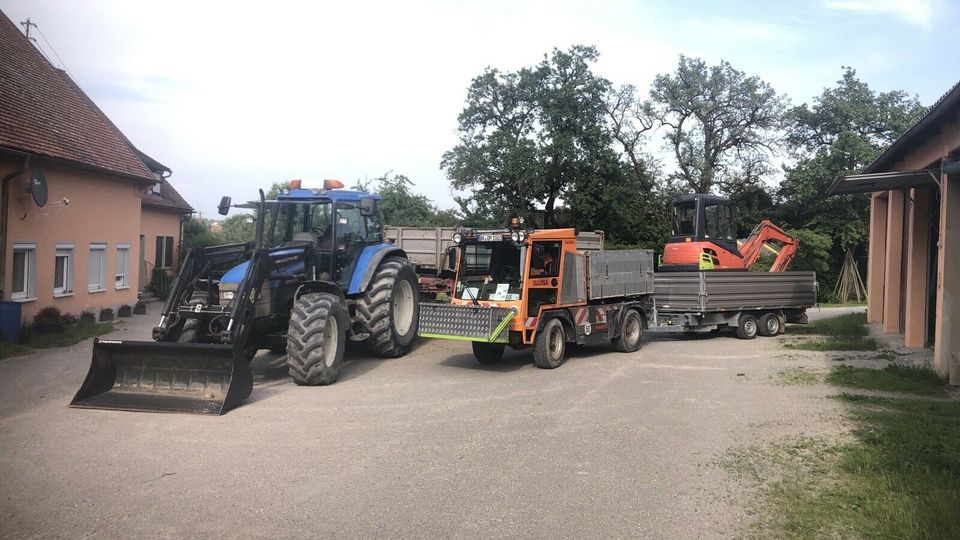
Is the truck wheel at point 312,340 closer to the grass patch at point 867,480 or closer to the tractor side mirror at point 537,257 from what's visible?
the tractor side mirror at point 537,257

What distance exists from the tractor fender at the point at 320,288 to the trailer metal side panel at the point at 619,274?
4.72 metres

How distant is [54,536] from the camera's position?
4699 mm

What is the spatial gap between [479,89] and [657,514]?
95.3 feet

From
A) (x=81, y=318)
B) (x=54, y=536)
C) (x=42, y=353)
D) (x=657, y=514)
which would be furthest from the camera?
(x=81, y=318)

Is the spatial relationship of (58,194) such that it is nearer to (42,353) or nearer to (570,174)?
(42,353)

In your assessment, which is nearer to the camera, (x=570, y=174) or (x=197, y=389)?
(x=197, y=389)

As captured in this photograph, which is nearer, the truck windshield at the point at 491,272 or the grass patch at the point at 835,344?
the truck windshield at the point at 491,272

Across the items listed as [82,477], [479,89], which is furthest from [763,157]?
[82,477]

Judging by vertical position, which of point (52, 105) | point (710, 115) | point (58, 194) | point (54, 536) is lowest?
point (54, 536)

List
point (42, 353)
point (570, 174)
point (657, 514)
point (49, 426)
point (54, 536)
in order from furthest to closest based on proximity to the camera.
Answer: point (570, 174), point (42, 353), point (49, 426), point (657, 514), point (54, 536)

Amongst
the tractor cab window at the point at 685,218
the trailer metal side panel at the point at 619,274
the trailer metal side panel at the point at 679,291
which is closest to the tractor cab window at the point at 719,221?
the tractor cab window at the point at 685,218

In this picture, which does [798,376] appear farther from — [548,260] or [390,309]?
[390,309]

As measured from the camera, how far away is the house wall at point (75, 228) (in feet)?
45.3

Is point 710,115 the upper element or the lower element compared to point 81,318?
upper
